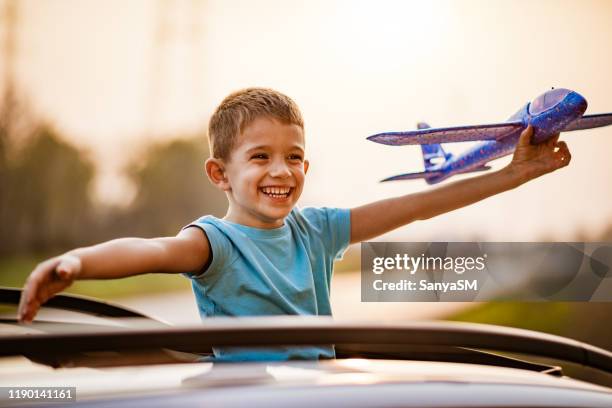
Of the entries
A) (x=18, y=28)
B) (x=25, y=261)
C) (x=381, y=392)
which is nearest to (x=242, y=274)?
(x=381, y=392)

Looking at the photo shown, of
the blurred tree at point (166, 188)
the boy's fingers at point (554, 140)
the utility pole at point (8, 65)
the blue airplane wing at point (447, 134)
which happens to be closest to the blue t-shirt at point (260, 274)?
the blue airplane wing at point (447, 134)

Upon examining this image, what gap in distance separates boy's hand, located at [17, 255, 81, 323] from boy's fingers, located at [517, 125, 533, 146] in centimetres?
104

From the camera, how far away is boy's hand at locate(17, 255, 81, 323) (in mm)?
841

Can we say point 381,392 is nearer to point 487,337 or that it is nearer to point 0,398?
point 487,337

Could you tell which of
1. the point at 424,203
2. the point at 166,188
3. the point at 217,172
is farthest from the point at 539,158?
the point at 166,188

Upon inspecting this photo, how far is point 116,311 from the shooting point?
1.49 meters

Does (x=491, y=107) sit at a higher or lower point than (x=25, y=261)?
higher

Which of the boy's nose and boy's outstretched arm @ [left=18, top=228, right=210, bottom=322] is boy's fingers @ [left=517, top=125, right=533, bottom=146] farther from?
boy's outstretched arm @ [left=18, top=228, right=210, bottom=322]

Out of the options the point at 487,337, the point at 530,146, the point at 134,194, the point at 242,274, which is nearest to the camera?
the point at 487,337

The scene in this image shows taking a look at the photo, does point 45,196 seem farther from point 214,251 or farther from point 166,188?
point 214,251

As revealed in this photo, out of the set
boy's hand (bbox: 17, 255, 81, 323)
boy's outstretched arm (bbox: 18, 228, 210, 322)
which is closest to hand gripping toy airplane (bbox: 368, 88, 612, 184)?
boy's outstretched arm (bbox: 18, 228, 210, 322)

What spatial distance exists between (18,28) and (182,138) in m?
2.35

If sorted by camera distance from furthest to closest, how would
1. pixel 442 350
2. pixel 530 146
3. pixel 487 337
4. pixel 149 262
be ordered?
pixel 530 146, pixel 149 262, pixel 442 350, pixel 487 337

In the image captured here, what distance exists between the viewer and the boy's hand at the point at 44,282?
2.76 ft
